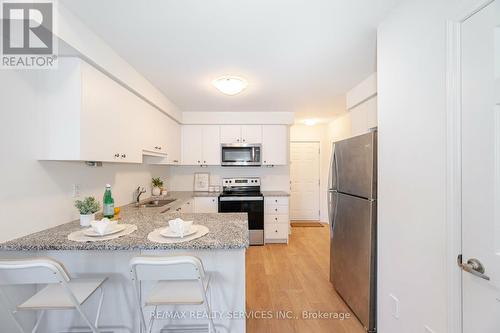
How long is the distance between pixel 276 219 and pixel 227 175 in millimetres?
1259

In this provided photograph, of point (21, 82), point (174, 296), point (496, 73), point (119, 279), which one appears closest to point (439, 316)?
point (496, 73)

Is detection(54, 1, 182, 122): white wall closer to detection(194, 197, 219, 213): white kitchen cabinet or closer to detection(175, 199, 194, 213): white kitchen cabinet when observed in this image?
detection(175, 199, 194, 213): white kitchen cabinet

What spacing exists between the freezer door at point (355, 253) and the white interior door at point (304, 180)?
9.55 feet

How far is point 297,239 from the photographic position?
13.6 ft

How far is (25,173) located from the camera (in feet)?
5.01

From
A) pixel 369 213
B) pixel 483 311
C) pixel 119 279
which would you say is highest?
pixel 369 213

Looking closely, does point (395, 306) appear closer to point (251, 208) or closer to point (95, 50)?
point (251, 208)

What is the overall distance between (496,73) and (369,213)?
116 cm

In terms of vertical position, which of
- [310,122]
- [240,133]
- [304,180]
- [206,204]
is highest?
[310,122]

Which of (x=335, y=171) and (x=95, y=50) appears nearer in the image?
(x=95, y=50)

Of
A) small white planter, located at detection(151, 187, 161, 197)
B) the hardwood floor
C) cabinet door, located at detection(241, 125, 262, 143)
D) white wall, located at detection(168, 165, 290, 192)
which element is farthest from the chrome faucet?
cabinet door, located at detection(241, 125, 262, 143)

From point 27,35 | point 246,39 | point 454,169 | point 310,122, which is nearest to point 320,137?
point 310,122

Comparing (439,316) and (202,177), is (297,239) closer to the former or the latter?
(202,177)

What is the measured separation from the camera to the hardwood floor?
194 cm
